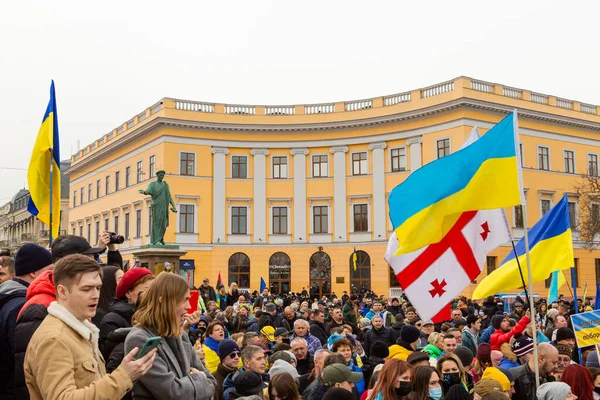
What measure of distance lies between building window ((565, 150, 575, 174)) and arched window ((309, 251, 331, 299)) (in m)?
18.0

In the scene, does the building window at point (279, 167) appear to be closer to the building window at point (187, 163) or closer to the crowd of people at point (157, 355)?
the building window at point (187, 163)

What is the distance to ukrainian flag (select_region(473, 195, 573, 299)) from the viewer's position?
9.56 metres

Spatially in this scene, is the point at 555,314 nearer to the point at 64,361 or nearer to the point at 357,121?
the point at 64,361

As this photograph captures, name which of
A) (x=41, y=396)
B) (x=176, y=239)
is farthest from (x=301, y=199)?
(x=41, y=396)

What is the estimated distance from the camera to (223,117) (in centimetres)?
4547

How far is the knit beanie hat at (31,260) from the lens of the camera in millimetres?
4922

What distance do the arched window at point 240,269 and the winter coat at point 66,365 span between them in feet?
134

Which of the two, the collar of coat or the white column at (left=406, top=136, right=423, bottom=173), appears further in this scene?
the white column at (left=406, top=136, right=423, bottom=173)

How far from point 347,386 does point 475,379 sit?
3245 mm

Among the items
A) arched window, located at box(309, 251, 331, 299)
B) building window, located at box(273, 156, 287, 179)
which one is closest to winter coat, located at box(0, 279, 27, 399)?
arched window, located at box(309, 251, 331, 299)

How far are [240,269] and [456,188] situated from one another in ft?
122

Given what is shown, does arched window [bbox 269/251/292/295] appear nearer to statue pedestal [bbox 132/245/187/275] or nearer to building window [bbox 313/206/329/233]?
building window [bbox 313/206/329/233]

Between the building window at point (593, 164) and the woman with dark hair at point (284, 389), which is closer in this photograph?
the woman with dark hair at point (284, 389)

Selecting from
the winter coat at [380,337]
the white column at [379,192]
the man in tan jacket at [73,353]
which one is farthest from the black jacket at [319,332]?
the white column at [379,192]
